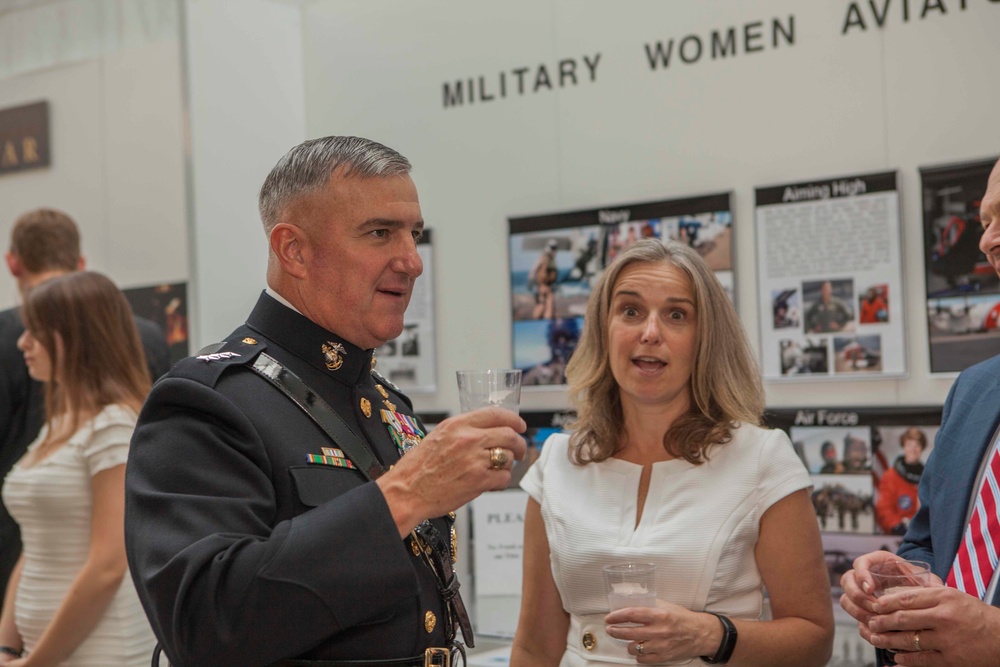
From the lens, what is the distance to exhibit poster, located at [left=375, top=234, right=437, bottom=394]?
394cm

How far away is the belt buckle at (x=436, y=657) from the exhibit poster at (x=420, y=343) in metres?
2.23

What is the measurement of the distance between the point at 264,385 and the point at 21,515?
72.8 inches

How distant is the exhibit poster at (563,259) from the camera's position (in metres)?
3.40

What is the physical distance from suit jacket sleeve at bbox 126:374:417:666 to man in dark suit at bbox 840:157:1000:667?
0.87m

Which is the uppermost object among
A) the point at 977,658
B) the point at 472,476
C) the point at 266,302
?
the point at 266,302

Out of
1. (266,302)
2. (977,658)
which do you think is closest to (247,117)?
(266,302)

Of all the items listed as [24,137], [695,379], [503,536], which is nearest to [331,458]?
[695,379]

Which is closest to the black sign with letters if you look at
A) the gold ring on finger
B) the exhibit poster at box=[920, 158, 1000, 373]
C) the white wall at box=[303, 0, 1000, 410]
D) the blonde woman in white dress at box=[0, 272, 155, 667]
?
the white wall at box=[303, 0, 1000, 410]

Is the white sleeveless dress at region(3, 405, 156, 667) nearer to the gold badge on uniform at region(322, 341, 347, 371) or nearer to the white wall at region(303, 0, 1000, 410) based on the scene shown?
the white wall at region(303, 0, 1000, 410)

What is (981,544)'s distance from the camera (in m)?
2.04

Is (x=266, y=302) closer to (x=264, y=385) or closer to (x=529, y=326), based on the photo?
(x=264, y=385)

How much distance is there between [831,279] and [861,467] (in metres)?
0.54

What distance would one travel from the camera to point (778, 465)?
239cm

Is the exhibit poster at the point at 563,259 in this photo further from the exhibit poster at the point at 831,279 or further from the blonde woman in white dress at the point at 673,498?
the blonde woman in white dress at the point at 673,498
